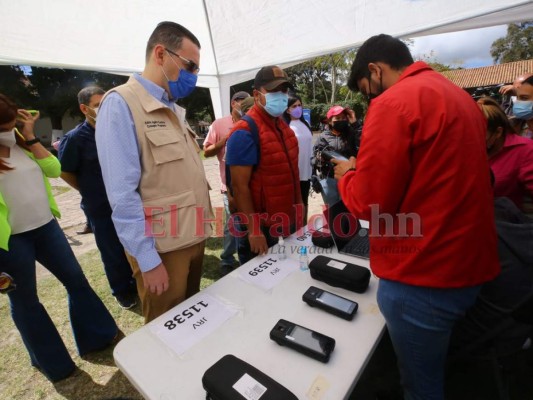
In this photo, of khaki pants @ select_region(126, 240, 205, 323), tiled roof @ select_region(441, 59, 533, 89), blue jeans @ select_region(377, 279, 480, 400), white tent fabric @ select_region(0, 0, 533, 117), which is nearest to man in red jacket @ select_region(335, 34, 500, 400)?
blue jeans @ select_region(377, 279, 480, 400)

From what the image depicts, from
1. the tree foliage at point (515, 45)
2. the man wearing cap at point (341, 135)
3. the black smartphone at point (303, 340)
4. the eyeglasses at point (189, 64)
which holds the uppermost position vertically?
the tree foliage at point (515, 45)

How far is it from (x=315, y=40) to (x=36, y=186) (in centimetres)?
337

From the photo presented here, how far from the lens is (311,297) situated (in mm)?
1165

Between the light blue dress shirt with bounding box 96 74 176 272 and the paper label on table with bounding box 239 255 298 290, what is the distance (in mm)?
491

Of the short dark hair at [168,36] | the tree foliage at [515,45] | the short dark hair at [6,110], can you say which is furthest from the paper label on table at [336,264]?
the tree foliage at [515,45]

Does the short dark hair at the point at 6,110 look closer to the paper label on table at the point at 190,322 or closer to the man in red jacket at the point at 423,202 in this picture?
the paper label on table at the point at 190,322

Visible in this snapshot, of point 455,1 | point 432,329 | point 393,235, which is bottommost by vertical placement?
point 432,329

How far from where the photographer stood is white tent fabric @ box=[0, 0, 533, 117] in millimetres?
2607

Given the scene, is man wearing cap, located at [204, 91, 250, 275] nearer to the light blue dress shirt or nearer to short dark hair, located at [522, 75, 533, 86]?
the light blue dress shirt

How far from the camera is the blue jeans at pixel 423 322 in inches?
36.2

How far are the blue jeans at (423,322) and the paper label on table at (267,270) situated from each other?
55 cm

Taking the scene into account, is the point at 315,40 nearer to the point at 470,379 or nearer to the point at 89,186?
the point at 89,186

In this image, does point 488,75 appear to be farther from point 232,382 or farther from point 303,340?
point 232,382

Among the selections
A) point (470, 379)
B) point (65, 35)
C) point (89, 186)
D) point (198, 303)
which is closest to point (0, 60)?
point (65, 35)
